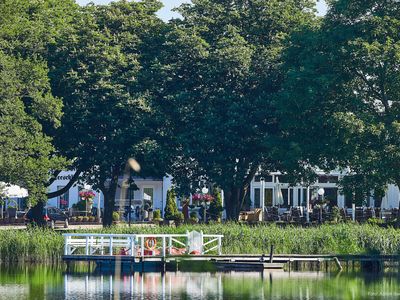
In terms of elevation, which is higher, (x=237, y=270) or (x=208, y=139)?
(x=208, y=139)

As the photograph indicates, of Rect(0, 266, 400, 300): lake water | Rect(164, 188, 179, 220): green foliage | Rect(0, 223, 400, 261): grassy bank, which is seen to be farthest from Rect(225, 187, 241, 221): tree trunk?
Rect(0, 266, 400, 300): lake water

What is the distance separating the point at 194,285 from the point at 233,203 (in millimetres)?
21734

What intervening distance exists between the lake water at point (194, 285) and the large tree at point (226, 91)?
1412 cm

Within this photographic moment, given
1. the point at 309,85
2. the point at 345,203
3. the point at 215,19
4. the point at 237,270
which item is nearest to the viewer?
the point at 237,270

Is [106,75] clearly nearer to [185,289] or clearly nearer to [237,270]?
[237,270]

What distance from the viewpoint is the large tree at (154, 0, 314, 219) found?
197 feet

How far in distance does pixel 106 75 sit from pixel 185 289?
21.8 metres

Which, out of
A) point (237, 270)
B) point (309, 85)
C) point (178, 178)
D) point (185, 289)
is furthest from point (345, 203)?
point (185, 289)

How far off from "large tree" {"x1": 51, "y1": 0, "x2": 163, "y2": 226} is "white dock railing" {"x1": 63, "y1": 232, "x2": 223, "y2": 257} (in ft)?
33.3

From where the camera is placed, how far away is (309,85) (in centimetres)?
5584

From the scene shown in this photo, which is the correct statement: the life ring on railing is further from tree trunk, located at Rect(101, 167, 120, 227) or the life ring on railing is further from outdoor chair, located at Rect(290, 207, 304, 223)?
outdoor chair, located at Rect(290, 207, 304, 223)

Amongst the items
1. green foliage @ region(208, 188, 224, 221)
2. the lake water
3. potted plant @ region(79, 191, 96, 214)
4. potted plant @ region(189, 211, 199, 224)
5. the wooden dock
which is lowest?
the lake water

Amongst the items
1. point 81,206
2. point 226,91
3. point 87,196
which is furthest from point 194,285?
point 81,206

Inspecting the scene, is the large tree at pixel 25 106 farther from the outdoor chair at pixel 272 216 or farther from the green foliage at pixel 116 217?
the outdoor chair at pixel 272 216
